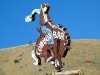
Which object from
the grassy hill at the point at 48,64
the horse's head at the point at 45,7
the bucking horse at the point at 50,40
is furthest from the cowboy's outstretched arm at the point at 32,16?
the grassy hill at the point at 48,64

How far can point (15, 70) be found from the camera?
268 ft

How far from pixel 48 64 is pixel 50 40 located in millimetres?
45256

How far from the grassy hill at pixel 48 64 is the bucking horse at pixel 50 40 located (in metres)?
34.1

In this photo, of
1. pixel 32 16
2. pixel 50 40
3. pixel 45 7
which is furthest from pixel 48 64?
pixel 50 40

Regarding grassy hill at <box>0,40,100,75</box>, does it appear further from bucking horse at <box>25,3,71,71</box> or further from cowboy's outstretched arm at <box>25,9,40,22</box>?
bucking horse at <box>25,3,71,71</box>

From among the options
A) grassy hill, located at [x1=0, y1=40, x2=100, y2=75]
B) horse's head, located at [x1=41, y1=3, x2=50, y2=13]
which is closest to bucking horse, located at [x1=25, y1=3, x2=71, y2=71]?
horse's head, located at [x1=41, y1=3, x2=50, y2=13]

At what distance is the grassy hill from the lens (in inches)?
2835

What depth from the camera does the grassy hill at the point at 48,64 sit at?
72000mm

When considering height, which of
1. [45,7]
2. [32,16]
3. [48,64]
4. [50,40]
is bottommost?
[50,40]

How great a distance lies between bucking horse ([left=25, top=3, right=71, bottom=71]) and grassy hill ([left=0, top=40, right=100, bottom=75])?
1344 inches

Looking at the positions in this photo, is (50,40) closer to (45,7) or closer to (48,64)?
(45,7)

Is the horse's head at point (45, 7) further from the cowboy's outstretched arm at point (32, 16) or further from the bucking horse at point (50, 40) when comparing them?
the cowboy's outstretched arm at point (32, 16)

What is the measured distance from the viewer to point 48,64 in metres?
76.2

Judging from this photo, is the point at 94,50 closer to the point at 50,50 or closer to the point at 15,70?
the point at 15,70
